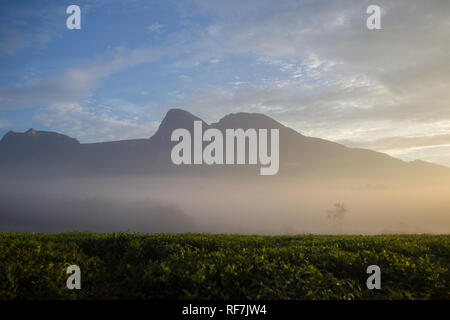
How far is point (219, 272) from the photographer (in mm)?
8180

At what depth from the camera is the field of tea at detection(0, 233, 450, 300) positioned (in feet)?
24.8

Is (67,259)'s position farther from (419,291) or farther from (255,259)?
(419,291)

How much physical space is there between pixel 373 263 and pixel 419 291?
1.45 m

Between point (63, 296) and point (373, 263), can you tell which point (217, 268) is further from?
point (373, 263)

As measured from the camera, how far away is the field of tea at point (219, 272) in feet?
24.8

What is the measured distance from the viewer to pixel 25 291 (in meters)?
7.88

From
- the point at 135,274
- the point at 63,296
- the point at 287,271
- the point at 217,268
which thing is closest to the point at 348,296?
the point at 287,271

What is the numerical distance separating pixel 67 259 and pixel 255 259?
707 centimetres
